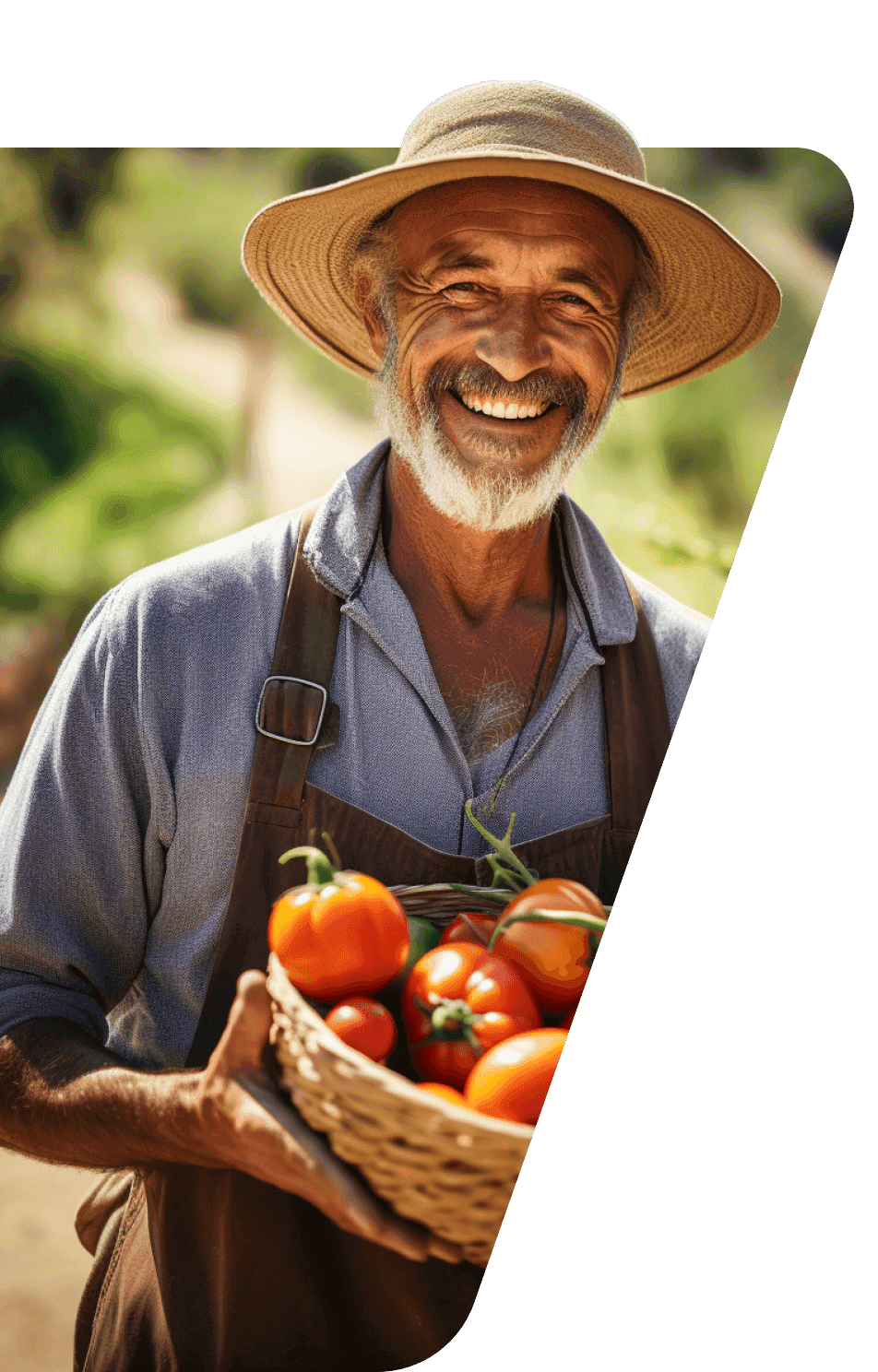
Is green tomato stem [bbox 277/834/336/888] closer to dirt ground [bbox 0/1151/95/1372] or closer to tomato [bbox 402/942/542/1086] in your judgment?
tomato [bbox 402/942/542/1086]

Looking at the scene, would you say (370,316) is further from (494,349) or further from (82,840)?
(82,840)

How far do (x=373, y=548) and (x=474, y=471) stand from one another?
0.68 feet

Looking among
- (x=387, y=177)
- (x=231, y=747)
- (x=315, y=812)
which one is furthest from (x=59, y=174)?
(x=315, y=812)

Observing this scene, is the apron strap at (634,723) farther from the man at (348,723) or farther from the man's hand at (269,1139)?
the man's hand at (269,1139)

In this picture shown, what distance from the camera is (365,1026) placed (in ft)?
4.53

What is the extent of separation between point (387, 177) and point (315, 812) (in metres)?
0.98

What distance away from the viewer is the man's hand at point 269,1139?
4.46ft

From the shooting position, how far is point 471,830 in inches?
65.7

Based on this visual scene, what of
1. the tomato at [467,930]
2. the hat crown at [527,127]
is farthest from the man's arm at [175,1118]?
the hat crown at [527,127]

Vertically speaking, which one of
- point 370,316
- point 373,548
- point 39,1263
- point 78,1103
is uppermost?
point 370,316

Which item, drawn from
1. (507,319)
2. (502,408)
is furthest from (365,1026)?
(507,319)

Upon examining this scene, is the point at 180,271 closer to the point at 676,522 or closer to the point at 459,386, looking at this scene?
the point at 459,386

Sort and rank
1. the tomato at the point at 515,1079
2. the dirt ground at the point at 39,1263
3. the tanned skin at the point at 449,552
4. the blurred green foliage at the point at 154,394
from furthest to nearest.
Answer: the blurred green foliage at the point at 154,394 → the dirt ground at the point at 39,1263 → the tanned skin at the point at 449,552 → the tomato at the point at 515,1079

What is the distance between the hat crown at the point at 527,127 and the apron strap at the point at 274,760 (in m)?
0.77
